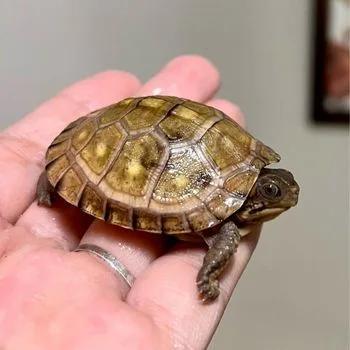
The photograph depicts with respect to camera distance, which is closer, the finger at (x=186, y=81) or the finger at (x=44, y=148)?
the finger at (x=44, y=148)

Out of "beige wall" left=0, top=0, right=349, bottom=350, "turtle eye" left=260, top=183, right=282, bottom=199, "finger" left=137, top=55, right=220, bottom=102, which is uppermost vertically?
"finger" left=137, top=55, right=220, bottom=102

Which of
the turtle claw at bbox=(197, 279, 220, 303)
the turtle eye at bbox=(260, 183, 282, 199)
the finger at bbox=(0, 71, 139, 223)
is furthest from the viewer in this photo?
the finger at bbox=(0, 71, 139, 223)

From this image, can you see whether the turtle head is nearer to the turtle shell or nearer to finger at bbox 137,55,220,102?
the turtle shell

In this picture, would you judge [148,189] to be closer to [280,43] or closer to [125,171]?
[125,171]

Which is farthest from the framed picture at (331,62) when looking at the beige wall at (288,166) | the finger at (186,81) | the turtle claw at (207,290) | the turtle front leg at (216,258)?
the turtle claw at (207,290)

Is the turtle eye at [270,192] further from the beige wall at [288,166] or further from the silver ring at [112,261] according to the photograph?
the beige wall at [288,166]

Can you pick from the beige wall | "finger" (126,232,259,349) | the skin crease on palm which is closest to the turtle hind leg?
the skin crease on palm

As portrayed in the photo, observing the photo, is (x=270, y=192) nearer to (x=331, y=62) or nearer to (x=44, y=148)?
(x=44, y=148)
